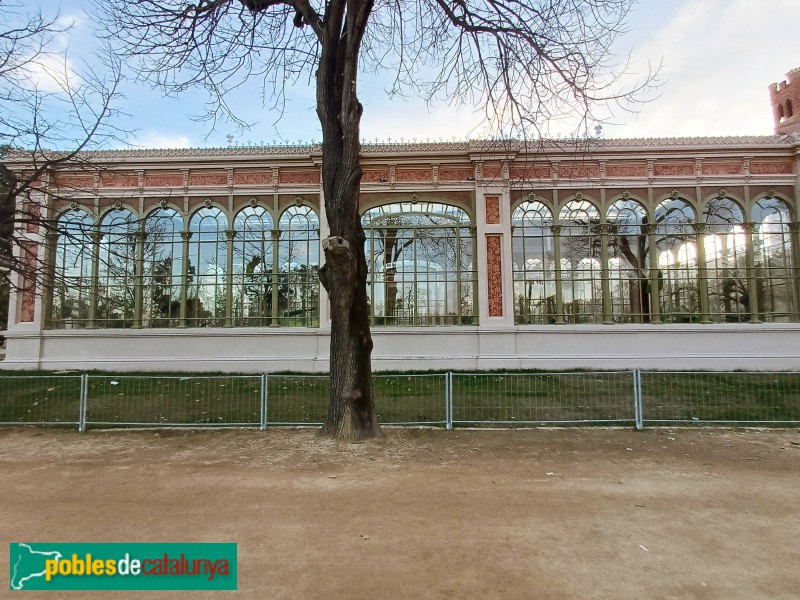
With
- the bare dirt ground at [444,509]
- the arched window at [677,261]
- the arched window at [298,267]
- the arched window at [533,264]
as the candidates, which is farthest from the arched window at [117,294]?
the arched window at [677,261]

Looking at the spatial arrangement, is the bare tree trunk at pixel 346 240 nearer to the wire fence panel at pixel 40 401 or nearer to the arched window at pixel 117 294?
the wire fence panel at pixel 40 401

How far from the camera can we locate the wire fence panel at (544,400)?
852 centimetres

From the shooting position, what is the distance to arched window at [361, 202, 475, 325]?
15.6 m

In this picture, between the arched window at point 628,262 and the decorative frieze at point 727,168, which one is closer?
the arched window at point 628,262

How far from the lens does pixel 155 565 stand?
3326 millimetres

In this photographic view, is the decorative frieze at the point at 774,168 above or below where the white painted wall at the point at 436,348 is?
above

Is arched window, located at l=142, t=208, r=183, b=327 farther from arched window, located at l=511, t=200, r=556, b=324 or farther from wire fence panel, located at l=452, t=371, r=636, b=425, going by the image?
arched window, located at l=511, t=200, r=556, b=324

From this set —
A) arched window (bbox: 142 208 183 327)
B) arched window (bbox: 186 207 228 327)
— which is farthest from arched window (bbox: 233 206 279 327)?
arched window (bbox: 142 208 183 327)

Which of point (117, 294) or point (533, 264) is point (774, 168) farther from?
point (117, 294)

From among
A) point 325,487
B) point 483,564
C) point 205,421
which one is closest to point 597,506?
point 483,564

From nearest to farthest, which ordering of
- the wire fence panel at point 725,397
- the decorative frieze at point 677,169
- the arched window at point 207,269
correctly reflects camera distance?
1. the wire fence panel at point 725,397
2. the decorative frieze at point 677,169
3. the arched window at point 207,269

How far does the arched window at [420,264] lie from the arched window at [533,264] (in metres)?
1.58

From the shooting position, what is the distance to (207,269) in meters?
16.0

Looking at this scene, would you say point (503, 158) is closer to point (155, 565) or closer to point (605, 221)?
point (605, 221)
